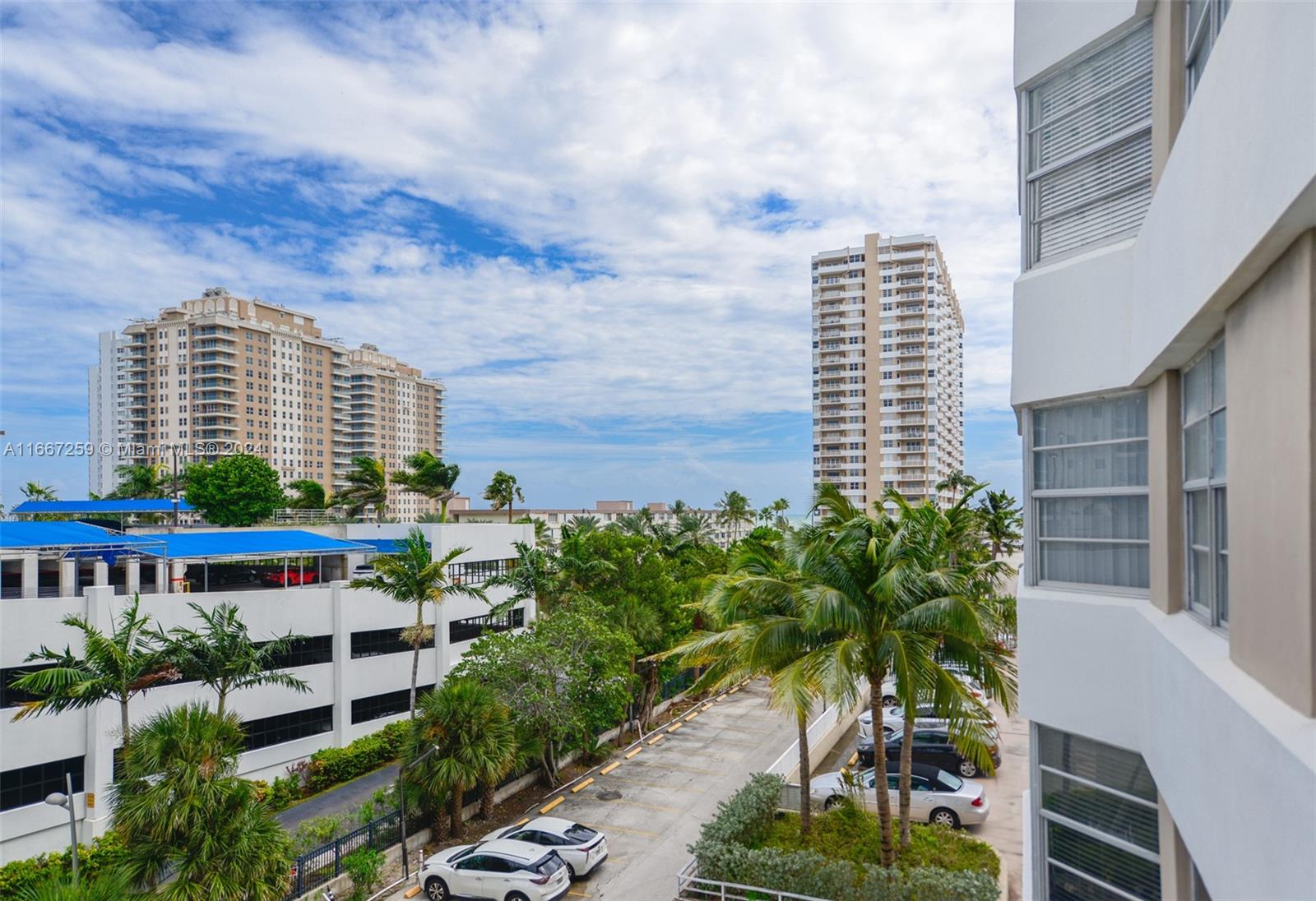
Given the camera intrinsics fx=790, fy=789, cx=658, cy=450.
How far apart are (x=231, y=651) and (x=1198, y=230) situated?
70.1 feet

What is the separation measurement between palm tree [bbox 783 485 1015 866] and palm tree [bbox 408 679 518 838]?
382 inches

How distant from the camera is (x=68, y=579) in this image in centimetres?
2416

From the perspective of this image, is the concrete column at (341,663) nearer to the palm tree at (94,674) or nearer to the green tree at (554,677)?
the green tree at (554,677)

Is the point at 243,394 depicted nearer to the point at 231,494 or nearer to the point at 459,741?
the point at 231,494

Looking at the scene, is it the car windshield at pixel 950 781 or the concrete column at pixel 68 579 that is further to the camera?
the concrete column at pixel 68 579

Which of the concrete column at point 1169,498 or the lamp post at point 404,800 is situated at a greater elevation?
the concrete column at point 1169,498

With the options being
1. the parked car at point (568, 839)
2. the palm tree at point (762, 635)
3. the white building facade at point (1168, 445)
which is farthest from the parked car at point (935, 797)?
the white building facade at point (1168, 445)

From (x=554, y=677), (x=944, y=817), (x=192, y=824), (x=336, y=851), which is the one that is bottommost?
(x=944, y=817)

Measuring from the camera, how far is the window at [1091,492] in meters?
6.48

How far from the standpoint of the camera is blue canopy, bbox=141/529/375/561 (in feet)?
84.3

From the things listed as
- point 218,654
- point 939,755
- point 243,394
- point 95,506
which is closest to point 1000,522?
point 939,755

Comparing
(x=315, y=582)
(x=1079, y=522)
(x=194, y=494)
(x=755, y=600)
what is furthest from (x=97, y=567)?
(x=194, y=494)

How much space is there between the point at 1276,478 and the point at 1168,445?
271cm

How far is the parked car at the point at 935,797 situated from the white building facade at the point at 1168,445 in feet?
43.7
